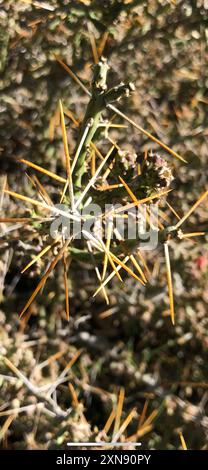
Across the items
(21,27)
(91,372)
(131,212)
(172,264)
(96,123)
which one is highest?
(21,27)

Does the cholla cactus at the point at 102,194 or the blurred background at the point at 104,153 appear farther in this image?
the blurred background at the point at 104,153

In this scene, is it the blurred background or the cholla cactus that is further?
A: the blurred background

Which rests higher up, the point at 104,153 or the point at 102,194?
the point at 104,153

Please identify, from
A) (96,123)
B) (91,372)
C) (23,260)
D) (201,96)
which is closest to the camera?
(96,123)

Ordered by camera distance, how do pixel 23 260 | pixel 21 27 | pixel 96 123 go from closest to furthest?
pixel 96 123 < pixel 23 260 < pixel 21 27

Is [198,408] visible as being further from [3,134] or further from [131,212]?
[3,134]

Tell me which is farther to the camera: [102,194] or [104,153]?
[104,153]
